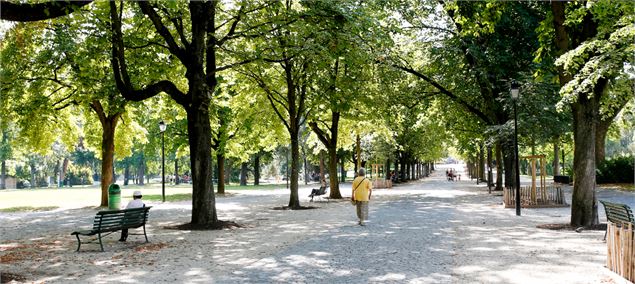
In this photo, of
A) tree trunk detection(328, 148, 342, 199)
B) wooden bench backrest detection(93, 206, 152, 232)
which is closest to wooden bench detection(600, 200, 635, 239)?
wooden bench backrest detection(93, 206, 152, 232)

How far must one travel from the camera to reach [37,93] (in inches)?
861

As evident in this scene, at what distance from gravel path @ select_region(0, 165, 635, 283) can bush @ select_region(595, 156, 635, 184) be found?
24294 mm

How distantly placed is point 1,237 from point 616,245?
15.4 m

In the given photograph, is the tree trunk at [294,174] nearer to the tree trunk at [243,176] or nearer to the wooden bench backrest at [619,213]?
the wooden bench backrest at [619,213]

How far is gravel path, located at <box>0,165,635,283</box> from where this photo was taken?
8453 millimetres

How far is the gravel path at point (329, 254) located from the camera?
8.45 m

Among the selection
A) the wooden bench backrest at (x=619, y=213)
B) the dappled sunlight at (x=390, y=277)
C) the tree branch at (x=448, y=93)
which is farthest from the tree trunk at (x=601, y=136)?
the dappled sunlight at (x=390, y=277)

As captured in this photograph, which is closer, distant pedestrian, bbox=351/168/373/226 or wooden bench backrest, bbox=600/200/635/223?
wooden bench backrest, bbox=600/200/635/223

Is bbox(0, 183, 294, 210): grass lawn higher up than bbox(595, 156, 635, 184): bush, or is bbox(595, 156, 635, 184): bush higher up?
bbox(595, 156, 635, 184): bush

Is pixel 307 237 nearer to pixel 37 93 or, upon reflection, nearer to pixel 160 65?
pixel 160 65

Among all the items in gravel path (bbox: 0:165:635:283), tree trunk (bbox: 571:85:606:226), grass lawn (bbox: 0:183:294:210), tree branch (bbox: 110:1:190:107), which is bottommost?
grass lawn (bbox: 0:183:294:210)

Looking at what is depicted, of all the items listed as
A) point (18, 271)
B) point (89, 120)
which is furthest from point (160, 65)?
point (89, 120)

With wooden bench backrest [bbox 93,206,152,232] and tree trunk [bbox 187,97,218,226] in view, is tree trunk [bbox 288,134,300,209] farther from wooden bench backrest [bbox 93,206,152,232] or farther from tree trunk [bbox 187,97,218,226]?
wooden bench backrest [bbox 93,206,152,232]

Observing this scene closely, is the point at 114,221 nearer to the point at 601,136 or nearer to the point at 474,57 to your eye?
the point at 474,57
